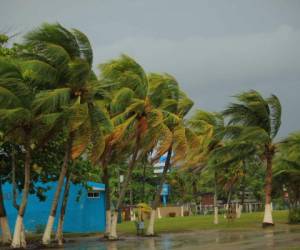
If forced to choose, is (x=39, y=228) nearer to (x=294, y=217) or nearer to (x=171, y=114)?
(x=171, y=114)

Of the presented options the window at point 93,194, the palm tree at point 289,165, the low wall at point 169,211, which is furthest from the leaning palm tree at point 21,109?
the low wall at point 169,211

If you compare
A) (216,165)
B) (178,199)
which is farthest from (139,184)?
(216,165)

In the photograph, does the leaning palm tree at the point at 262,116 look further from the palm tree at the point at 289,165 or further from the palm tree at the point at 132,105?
the palm tree at the point at 132,105

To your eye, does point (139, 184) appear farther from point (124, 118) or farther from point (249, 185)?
point (124, 118)

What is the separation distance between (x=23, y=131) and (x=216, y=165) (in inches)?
712

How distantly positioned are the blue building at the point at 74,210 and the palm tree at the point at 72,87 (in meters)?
9.68

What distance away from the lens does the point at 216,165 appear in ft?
131

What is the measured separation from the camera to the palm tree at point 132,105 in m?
28.1

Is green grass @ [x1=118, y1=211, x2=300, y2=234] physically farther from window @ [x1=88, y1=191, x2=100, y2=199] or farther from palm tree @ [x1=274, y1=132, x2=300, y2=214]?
window @ [x1=88, y1=191, x2=100, y2=199]

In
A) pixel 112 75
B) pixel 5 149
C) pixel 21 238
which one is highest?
pixel 112 75

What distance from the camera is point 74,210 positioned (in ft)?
124

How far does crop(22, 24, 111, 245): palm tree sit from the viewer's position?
24.3 meters

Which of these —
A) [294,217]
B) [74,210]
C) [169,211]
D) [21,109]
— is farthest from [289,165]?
[169,211]

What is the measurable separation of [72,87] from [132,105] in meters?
3.41
